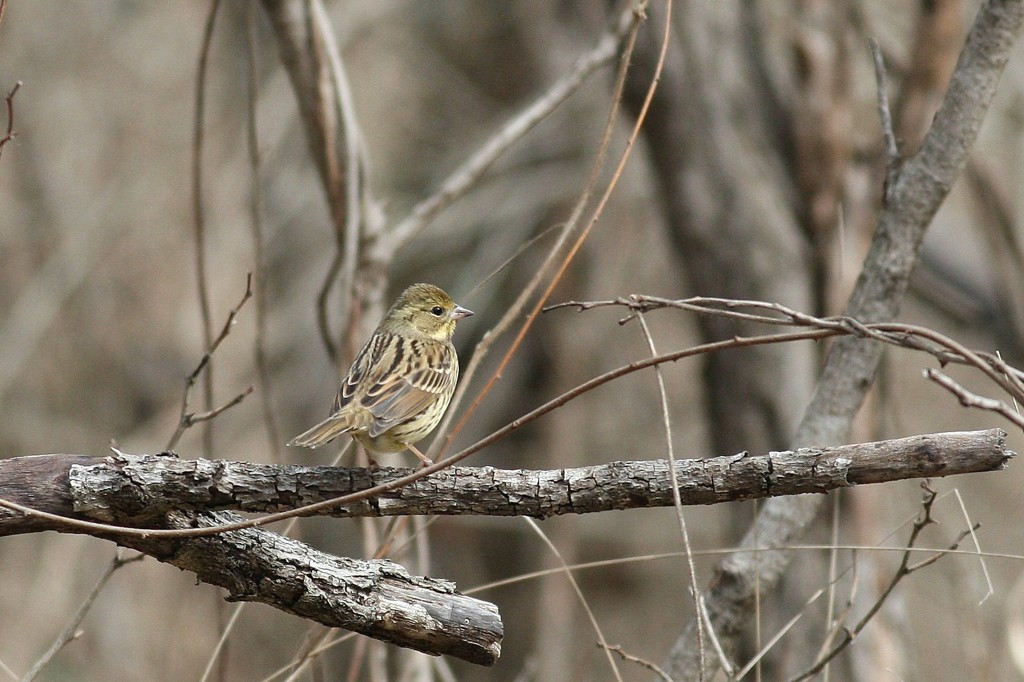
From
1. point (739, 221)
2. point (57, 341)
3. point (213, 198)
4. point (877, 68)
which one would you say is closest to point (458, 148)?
point (213, 198)

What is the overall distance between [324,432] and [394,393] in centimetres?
36

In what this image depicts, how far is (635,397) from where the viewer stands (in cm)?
1122

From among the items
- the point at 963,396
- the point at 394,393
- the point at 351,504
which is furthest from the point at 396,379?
the point at 963,396

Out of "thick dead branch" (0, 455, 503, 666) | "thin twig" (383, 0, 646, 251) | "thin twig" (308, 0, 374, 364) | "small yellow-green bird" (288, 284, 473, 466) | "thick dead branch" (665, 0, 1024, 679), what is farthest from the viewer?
"thin twig" (383, 0, 646, 251)

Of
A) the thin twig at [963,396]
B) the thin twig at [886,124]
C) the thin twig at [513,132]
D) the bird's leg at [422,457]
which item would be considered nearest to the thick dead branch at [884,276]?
the thin twig at [886,124]

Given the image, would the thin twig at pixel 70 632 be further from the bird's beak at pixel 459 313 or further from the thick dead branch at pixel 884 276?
the thick dead branch at pixel 884 276

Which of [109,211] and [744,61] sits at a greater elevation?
[109,211]

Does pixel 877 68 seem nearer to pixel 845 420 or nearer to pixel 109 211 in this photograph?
pixel 845 420

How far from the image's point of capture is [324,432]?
12.0 ft

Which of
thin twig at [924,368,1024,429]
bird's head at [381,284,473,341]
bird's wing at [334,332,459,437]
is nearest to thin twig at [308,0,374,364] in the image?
bird's head at [381,284,473,341]

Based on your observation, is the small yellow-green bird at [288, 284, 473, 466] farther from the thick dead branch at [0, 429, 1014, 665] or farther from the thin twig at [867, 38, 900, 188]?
the thin twig at [867, 38, 900, 188]

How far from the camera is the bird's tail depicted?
11.5ft

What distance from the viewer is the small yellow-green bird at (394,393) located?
148 inches

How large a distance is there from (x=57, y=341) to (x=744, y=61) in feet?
26.1
